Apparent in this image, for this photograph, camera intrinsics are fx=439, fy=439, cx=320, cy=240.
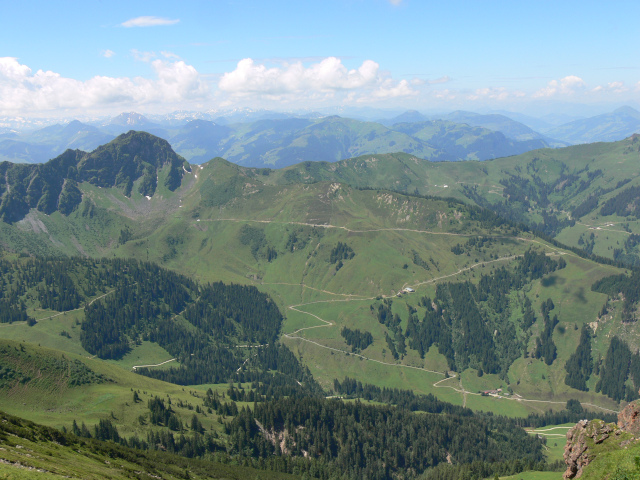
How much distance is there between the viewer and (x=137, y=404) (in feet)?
482

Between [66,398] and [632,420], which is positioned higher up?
[632,420]

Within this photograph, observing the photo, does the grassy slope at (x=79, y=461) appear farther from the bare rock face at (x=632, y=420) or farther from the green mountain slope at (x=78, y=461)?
the bare rock face at (x=632, y=420)

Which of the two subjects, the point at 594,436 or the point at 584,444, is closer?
the point at 594,436

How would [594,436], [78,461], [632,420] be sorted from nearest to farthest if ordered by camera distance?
[632,420] → [594,436] → [78,461]

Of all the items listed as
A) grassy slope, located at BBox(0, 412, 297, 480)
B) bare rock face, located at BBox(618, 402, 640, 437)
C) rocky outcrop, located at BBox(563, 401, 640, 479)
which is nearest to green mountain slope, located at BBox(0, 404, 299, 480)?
grassy slope, located at BBox(0, 412, 297, 480)

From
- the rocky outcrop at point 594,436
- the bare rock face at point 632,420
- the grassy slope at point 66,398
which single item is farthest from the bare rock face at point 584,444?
the grassy slope at point 66,398

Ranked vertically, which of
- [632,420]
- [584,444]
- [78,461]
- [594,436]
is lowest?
[78,461]

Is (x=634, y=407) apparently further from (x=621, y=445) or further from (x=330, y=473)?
(x=330, y=473)

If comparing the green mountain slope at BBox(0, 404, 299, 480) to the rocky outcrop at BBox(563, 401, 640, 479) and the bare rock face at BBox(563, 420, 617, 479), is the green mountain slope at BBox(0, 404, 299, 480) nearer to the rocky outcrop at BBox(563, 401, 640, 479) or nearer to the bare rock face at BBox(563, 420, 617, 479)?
the bare rock face at BBox(563, 420, 617, 479)

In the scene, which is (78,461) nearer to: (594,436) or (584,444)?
(584,444)

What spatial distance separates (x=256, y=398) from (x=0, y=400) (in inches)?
3509

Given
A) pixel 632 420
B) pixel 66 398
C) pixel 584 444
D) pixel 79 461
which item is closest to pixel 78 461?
pixel 79 461

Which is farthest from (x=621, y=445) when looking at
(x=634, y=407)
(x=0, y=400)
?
(x=0, y=400)

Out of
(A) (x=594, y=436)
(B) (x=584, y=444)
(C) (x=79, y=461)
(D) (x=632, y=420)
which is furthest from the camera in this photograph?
(C) (x=79, y=461)
